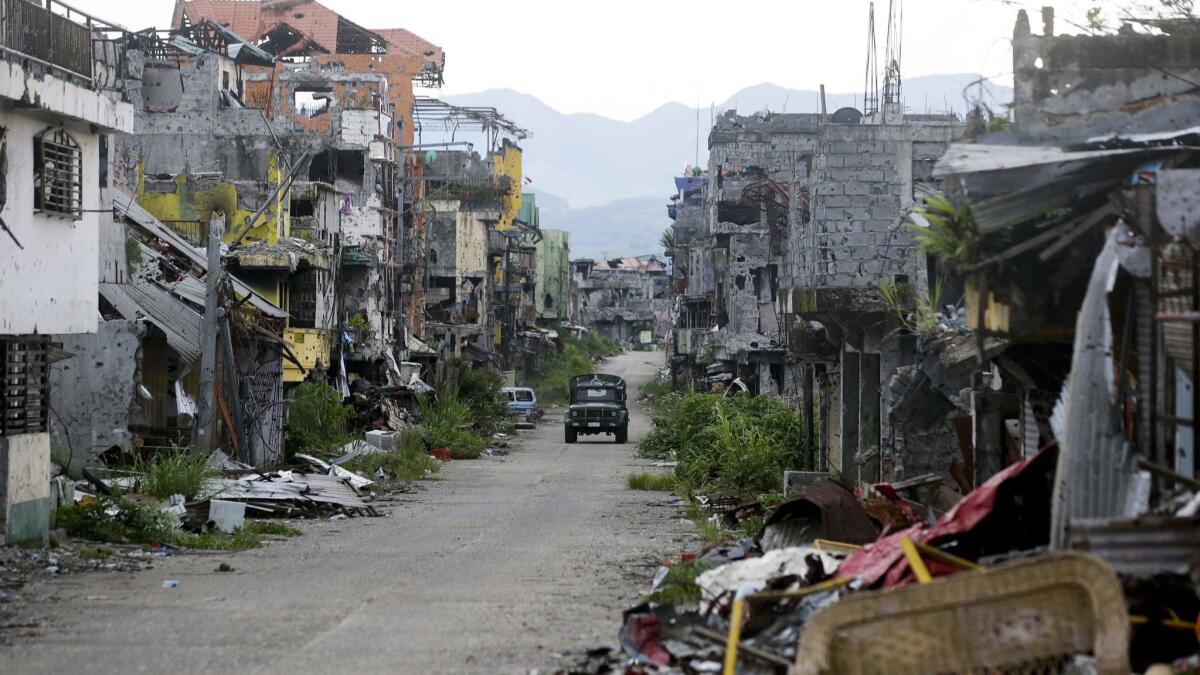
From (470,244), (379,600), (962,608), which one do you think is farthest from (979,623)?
(470,244)

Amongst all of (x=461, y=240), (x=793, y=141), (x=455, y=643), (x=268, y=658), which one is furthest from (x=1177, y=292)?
(x=461, y=240)

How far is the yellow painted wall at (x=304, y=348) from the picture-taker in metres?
39.6

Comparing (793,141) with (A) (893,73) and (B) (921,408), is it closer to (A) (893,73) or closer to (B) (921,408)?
(A) (893,73)

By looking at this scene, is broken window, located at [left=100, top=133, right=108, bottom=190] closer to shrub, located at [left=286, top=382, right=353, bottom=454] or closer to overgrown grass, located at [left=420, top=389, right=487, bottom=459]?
shrub, located at [left=286, top=382, right=353, bottom=454]

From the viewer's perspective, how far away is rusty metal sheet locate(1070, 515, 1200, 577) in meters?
8.57

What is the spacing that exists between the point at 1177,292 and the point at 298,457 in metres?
24.2

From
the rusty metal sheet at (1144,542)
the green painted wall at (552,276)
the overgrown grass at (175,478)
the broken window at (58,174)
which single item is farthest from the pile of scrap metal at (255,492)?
the green painted wall at (552,276)

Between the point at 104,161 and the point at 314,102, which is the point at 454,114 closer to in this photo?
the point at 314,102

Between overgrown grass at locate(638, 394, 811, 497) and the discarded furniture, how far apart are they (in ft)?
58.9

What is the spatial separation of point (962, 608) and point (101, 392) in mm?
20657

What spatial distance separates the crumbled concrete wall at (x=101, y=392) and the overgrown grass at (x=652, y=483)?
10.7m

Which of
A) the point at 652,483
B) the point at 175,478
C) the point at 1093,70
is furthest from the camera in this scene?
the point at 652,483

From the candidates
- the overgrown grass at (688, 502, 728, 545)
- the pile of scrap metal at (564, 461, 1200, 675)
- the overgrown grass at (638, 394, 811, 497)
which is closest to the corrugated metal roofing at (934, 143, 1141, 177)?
the pile of scrap metal at (564, 461, 1200, 675)

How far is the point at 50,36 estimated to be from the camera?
18375mm
